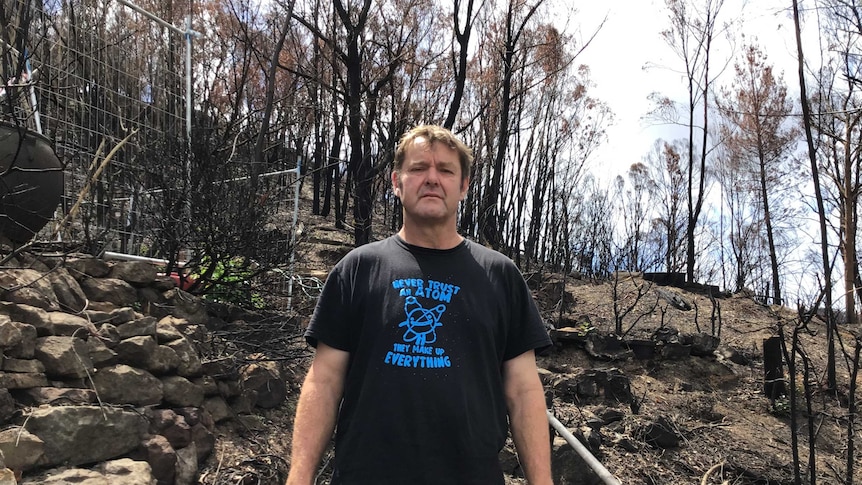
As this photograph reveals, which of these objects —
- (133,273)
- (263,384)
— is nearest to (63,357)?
(133,273)

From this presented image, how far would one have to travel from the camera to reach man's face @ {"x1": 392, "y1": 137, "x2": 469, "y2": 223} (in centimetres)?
176

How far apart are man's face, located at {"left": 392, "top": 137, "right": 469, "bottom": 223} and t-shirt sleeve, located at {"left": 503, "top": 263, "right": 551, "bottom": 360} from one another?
1.03 ft

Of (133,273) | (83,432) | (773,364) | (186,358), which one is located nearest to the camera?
(83,432)

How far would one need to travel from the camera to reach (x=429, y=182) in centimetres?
178

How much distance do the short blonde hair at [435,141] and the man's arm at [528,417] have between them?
0.65 metres

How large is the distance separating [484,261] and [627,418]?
464cm

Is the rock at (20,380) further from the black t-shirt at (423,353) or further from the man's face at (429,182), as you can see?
Answer: the man's face at (429,182)

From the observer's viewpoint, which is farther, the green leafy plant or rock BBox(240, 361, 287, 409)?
the green leafy plant

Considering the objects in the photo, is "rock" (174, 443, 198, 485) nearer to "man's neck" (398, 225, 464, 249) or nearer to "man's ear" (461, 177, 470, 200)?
"man's neck" (398, 225, 464, 249)

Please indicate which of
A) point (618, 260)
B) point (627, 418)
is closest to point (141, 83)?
point (627, 418)

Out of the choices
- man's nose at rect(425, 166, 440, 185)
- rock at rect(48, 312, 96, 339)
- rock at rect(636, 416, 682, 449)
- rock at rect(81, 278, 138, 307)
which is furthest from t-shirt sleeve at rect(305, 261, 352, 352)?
rock at rect(636, 416, 682, 449)

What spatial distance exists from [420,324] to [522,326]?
0.36 metres

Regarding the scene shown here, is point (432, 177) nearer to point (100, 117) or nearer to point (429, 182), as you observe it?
point (429, 182)

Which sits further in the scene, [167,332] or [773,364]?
[773,364]
